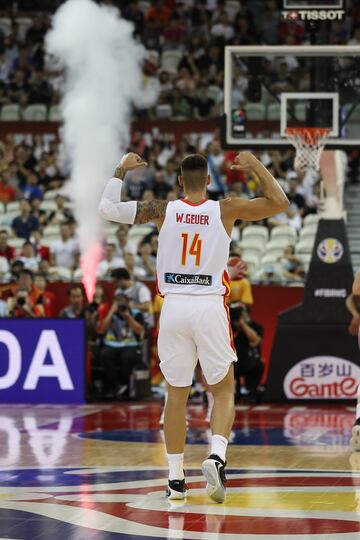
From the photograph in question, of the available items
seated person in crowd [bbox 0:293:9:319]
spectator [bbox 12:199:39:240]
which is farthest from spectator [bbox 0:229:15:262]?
seated person in crowd [bbox 0:293:9:319]

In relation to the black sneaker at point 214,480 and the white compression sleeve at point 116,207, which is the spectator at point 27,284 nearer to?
the white compression sleeve at point 116,207

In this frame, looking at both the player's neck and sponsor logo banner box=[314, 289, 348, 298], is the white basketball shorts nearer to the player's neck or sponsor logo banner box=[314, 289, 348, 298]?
the player's neck

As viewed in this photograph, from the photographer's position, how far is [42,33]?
96.3 feet

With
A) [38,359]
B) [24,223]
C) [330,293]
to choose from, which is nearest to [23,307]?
[38,359]

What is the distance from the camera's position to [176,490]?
8266 mm

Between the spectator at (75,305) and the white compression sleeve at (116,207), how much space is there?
9616 mm

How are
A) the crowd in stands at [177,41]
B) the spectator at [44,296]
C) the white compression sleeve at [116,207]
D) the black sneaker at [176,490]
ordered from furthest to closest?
the crowd in stands at [177,41], the spectator at [44,296], the white compression sleeve at [116,207], the black sneaker at [176,490]

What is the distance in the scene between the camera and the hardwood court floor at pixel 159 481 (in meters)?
7.13

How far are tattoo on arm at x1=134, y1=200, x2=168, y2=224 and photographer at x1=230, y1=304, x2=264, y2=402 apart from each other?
8.05m

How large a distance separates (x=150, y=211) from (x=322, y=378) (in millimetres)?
8860

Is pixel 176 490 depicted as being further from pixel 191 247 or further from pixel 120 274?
pixel 120 274

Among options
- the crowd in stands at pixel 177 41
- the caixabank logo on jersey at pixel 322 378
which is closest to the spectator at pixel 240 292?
the caixabank logo on jersey at pixel 322 378

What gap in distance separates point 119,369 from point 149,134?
9409mm

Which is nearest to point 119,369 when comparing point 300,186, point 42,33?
point 300,186
